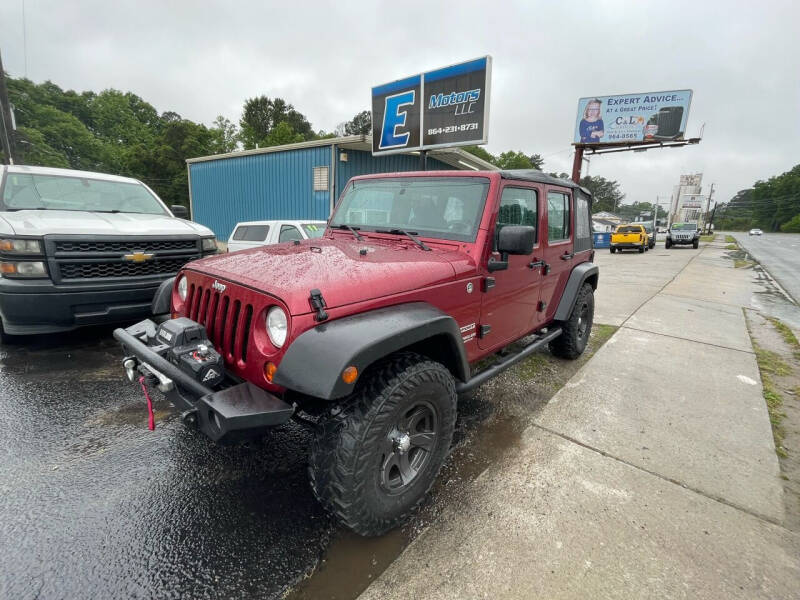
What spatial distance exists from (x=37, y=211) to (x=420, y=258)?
14.9 feet

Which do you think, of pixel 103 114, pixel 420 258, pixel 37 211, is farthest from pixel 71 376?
pixel 103 114

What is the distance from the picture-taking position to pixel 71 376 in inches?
138

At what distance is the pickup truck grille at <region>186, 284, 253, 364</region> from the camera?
1839 mm

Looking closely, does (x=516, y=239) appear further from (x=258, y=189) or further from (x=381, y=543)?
(x=258, y=189)

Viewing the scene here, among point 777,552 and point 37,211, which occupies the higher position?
point 37,211

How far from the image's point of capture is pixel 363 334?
5.32ft

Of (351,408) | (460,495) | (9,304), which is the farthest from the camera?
(9,304)

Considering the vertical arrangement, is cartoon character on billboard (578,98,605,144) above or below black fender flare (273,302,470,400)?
above

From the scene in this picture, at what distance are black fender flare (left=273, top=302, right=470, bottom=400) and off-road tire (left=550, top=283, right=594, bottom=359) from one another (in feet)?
8.83

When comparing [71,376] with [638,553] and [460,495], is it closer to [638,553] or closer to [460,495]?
[460,495]

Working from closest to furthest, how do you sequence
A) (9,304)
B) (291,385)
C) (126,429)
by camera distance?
1. (291,385)
2. (126,429)
3. (9,304)

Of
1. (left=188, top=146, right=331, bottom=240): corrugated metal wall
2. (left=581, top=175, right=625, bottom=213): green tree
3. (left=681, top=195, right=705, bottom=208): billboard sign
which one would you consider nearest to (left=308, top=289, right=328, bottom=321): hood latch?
(left=188, top=146, right=331, bottom=240): corrugated metal wall

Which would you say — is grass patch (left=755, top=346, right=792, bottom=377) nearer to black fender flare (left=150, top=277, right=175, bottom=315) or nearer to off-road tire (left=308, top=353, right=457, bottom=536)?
off-road tire (left=308, top=353, right=457, bottom=536)

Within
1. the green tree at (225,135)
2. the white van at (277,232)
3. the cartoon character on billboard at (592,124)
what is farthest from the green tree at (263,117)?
the white van at (277,232)
